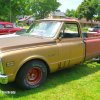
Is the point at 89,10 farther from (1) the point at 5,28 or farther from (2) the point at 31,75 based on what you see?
(2) the point at 31,75

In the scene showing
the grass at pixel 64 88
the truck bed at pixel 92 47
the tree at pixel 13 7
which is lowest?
the grass at pixel 64 88

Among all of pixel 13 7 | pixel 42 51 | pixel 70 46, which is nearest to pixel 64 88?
pixel 42 51

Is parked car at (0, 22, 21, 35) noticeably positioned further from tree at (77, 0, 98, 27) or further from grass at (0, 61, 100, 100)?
tree at (77, 0, 98, 27)

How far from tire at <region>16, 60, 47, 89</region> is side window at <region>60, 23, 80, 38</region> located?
4.31ft

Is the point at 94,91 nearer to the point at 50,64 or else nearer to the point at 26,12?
the point at 50,64

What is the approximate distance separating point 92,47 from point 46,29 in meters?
1.84

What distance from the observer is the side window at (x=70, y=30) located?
4008mm

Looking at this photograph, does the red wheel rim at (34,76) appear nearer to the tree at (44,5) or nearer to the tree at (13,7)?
the tree at (13,7)

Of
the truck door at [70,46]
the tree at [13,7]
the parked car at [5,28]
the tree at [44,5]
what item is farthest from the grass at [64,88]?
the tree at [44,5]

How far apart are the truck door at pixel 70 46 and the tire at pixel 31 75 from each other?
2.24 ft

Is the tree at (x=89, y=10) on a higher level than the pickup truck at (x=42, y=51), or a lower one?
higher

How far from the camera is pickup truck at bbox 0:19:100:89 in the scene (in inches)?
112

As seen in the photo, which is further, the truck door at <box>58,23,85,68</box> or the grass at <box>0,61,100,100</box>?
the truck door at <box>58,23,85,68</box>

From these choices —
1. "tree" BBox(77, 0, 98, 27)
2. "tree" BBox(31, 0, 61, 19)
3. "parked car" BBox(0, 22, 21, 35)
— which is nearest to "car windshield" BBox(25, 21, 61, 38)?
"parked car" BBox(0, 22, 21, 35)
